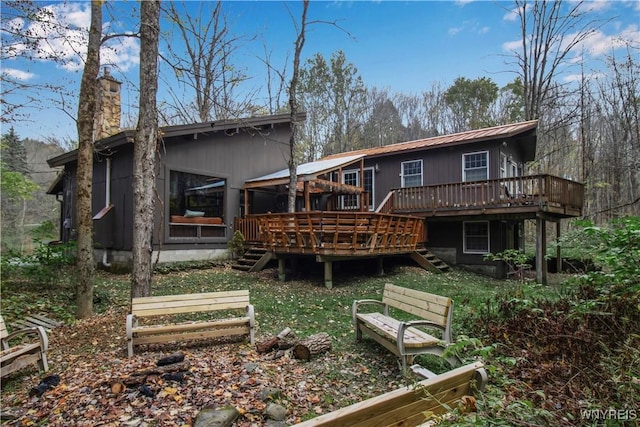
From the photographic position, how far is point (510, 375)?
3.07 meters

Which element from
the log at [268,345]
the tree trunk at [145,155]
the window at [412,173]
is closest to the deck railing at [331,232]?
the tree trunk at [145,155]

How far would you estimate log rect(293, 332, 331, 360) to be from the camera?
4398 mm

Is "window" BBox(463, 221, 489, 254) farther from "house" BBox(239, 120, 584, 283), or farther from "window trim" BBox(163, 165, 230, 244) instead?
"window trim" BBox(163, 165, 230, 244)

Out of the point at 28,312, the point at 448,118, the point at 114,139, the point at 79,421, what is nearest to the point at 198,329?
the point at 79,421

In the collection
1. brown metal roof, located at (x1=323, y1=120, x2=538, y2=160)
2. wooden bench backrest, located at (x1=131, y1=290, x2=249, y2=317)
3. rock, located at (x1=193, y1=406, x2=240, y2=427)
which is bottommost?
rock, located at (x1=193, y1=406, x2=240, y2=427)

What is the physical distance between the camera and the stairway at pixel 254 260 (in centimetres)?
1068

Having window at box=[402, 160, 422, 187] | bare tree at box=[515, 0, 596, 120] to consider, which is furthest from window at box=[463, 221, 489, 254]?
bare tree at box=[515, 0, 596, 120]

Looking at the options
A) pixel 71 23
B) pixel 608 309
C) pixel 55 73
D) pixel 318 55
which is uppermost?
pixel 318 55

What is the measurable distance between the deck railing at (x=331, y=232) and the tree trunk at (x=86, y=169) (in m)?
4.71

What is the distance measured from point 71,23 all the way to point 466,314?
30.1 ft

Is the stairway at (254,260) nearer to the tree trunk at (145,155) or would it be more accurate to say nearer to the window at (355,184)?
the tree trunk at (145,155)

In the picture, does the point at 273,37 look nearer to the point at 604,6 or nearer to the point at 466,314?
the point at 466,314

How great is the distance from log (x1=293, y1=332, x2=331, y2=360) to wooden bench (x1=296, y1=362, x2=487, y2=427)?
8.69 feet

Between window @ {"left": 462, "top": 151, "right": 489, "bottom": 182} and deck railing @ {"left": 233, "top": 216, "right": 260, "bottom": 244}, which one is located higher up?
window @ {"left": 462, "top": 151, "right": 489, "bottom": 182}
